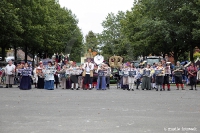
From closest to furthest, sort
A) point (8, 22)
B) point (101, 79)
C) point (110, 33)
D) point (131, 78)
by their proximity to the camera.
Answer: point (131, 78)
point (101, 79)
point (8, 22)
point (110, 33)

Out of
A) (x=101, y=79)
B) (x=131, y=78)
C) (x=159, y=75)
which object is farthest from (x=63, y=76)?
(x=159, y=75)

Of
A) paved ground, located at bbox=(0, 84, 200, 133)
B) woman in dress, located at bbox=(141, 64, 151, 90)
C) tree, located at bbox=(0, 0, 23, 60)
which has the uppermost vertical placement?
tree, located at bbox=(0, 0, 23, 60)

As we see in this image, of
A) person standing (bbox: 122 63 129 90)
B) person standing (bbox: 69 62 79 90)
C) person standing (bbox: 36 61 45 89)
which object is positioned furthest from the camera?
person standing (bbox: 122 63 129 90)

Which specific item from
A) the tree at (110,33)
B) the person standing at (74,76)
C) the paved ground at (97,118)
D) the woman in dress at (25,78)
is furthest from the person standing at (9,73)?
the tree at (110,33)

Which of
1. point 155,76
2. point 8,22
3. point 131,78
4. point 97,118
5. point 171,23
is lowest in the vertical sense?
point 97,118

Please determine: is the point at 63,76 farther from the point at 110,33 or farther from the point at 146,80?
the point at 110,33

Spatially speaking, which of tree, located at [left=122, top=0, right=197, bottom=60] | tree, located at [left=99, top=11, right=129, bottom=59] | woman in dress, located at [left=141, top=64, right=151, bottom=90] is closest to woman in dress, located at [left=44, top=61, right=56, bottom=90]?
woman in dress, located at [left=141, top=64, right=151, bottom=90]

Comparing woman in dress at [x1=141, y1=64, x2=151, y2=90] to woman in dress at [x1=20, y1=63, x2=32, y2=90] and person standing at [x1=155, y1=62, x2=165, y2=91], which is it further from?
woman in dress at [x1=20, y1=63, x2=32, y2=90]

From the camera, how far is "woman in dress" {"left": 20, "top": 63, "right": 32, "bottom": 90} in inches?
1270

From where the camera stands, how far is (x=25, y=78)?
3272cm

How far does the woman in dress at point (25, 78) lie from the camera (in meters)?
32.2

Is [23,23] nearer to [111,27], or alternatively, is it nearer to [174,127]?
[174,127]

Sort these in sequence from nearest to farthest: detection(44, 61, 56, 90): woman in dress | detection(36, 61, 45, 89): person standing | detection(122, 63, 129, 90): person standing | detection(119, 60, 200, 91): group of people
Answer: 1. detection(44, 61, 56, 90): woman in dress
2. detection(119, 60, 200, 91): group of people
3. detection(36, 61, 45, 89): person standing
4. detection(122, 63, 129, 90): person standing

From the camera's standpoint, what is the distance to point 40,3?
65.5 m
